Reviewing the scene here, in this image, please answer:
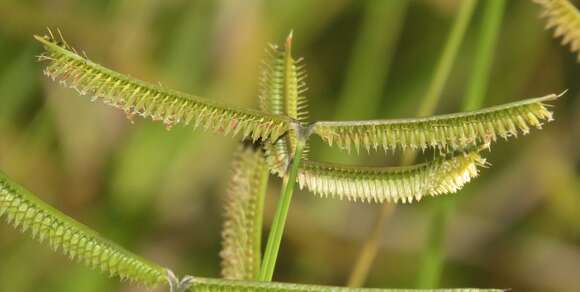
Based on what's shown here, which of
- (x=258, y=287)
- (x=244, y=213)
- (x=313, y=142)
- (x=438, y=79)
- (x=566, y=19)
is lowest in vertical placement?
(x=258, y=287)

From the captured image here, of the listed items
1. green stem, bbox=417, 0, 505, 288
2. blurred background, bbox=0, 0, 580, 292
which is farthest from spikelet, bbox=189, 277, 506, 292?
blurred background, bbox=0, 0, 580, 292

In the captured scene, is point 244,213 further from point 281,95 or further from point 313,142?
point 313,142

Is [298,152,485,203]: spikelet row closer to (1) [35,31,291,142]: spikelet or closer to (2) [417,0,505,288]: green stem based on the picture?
(1) [35,31,291,142]: spikelet

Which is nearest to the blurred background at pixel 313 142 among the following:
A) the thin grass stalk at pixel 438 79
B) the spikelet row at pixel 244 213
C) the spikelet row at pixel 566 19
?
the thin grass stalk at pixel 438 79

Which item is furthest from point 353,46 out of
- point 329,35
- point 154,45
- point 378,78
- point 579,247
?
point 579,247

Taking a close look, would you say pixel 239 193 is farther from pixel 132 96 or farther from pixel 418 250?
pixel 418 250

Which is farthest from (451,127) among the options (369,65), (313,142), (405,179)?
(313,142)

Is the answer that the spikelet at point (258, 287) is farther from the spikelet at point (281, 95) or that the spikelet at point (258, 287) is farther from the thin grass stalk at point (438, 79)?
the thin grass stalk at point (438, 79)
